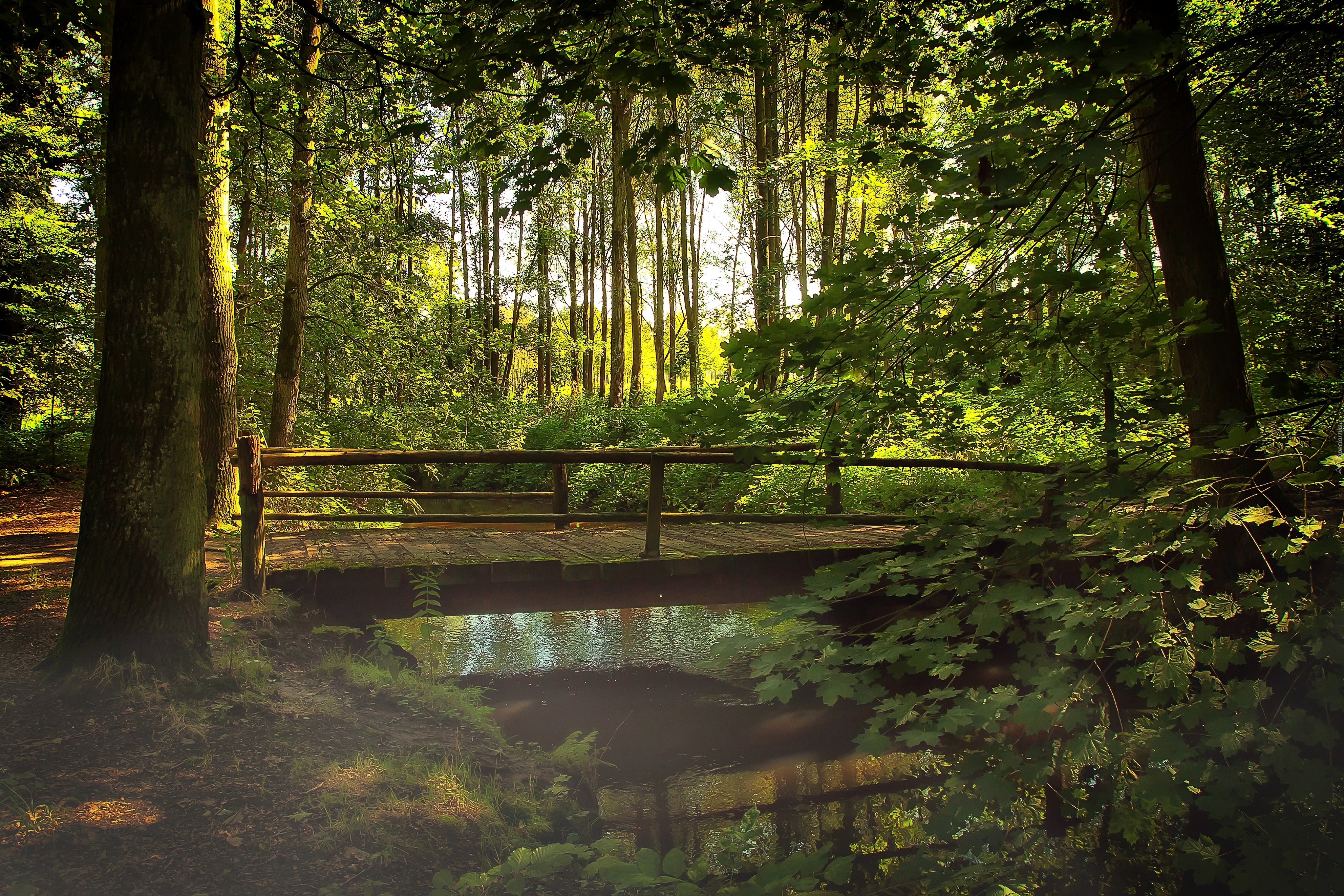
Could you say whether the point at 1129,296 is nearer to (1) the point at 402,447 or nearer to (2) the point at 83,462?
(1) the point at 402,447

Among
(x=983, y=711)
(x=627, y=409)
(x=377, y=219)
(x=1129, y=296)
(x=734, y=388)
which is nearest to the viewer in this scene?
(x=983, y=711)

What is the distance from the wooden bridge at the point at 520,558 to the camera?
20.1 feet

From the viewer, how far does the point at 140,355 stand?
4.18 meters

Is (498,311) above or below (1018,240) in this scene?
above

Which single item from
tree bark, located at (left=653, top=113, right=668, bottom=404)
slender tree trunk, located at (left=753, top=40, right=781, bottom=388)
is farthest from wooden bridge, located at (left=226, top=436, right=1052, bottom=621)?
tree bark, located at (left=653, top=113, right=668, bottom=404)

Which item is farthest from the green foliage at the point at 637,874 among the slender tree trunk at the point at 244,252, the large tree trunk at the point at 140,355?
the slender tree trunk at the point at 244,252

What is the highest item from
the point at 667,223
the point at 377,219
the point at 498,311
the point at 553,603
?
the point at 667,223

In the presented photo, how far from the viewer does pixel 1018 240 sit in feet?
8.23

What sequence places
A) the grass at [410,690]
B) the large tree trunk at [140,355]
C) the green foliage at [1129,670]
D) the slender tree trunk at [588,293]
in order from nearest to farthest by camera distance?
the green foliage at [1129,670], the large tree trunk at [140,355], the grass at [410,690], the slender tree trunk at [588,293]

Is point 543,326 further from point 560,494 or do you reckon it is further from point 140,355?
point 140,355

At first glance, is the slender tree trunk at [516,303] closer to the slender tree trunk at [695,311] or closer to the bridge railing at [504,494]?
the slender tree trunk at [695,311]

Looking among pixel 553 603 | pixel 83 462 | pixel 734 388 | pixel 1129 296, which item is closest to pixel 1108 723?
pixel 734 388

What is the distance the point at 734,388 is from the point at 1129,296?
2.42 metres

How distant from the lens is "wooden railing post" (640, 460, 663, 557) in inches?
260
